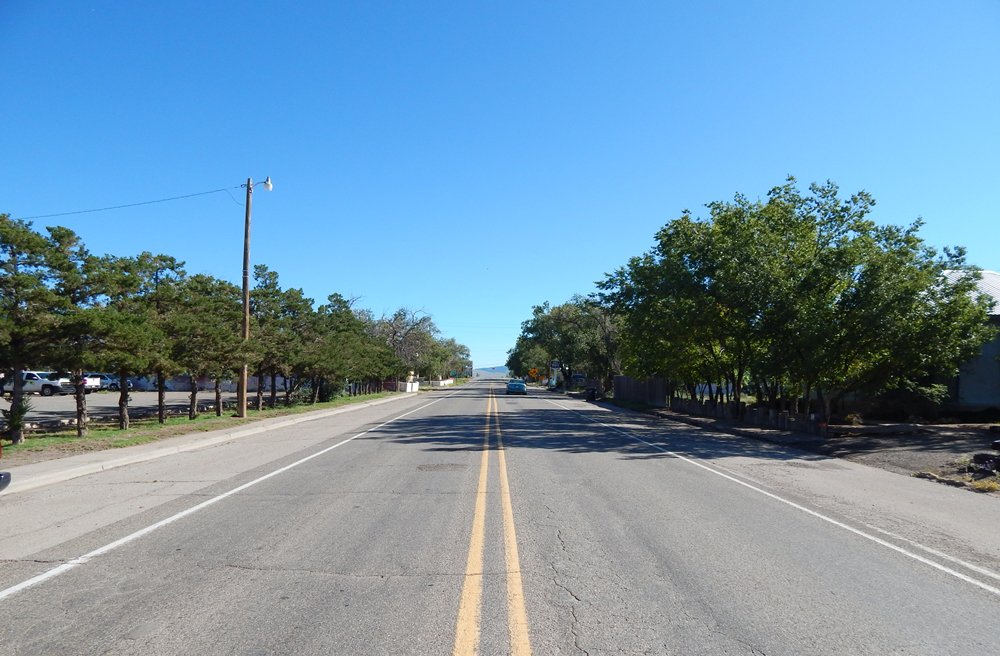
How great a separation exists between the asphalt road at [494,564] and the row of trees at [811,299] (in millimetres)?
7957

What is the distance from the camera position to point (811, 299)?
2006 centimetres

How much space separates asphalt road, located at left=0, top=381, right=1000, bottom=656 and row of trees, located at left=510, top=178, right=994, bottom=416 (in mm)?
7957

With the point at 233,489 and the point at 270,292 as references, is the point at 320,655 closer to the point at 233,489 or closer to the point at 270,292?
the point at 233,489

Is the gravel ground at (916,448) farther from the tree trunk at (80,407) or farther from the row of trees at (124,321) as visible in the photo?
the tree trunk at (80,407)

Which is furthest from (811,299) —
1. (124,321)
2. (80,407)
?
(80,407)

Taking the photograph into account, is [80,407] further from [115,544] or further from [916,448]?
[916,448]

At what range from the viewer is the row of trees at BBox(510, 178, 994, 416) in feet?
59.4

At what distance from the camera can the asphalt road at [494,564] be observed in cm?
448

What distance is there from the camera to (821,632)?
460 centimetres

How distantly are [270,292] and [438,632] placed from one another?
1217 inches

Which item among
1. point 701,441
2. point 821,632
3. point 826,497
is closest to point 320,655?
point 821,632

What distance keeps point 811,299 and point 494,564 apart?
17262 millimetres

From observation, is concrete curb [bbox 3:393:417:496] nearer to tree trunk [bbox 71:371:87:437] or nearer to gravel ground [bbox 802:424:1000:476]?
tree trunk [bbox 71:371:87:437]

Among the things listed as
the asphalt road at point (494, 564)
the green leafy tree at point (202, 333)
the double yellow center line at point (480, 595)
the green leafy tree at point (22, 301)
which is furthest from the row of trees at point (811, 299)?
the green leafy tree at point (22, 301)
